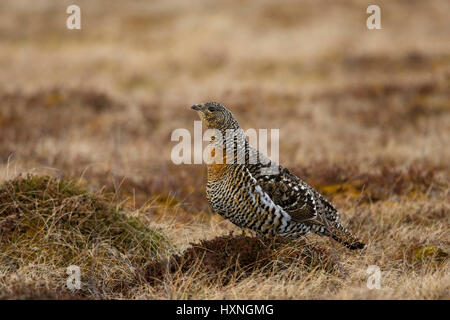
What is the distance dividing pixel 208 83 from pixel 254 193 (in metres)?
14.6

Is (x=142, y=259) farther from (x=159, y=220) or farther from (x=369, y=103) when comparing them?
(x=369, y=103)

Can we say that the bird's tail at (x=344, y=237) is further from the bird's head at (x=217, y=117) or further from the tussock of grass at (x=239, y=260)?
the bird's head at (x=217, y=117)

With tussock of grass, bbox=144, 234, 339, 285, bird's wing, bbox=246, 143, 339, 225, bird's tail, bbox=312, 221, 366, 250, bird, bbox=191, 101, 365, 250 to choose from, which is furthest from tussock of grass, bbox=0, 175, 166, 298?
bird's tail, bbox=312, 221, 366, 250

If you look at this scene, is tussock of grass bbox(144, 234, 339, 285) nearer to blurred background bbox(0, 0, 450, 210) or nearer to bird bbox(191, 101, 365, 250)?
bird bbox(191, 101, 365, 250)

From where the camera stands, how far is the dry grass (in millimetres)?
5207

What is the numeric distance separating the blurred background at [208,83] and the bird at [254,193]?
170cm

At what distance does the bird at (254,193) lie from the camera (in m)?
5.15

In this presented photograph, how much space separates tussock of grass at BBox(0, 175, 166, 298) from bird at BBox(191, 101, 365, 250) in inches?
42.5

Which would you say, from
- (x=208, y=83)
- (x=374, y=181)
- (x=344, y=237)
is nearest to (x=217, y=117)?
(x=344, y=237)

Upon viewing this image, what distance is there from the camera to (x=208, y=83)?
19.5 m

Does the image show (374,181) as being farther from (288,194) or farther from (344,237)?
(288,194)

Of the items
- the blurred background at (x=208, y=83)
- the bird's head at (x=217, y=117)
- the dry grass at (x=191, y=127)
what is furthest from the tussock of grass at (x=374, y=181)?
the bird's head at (x=217, y=117)
